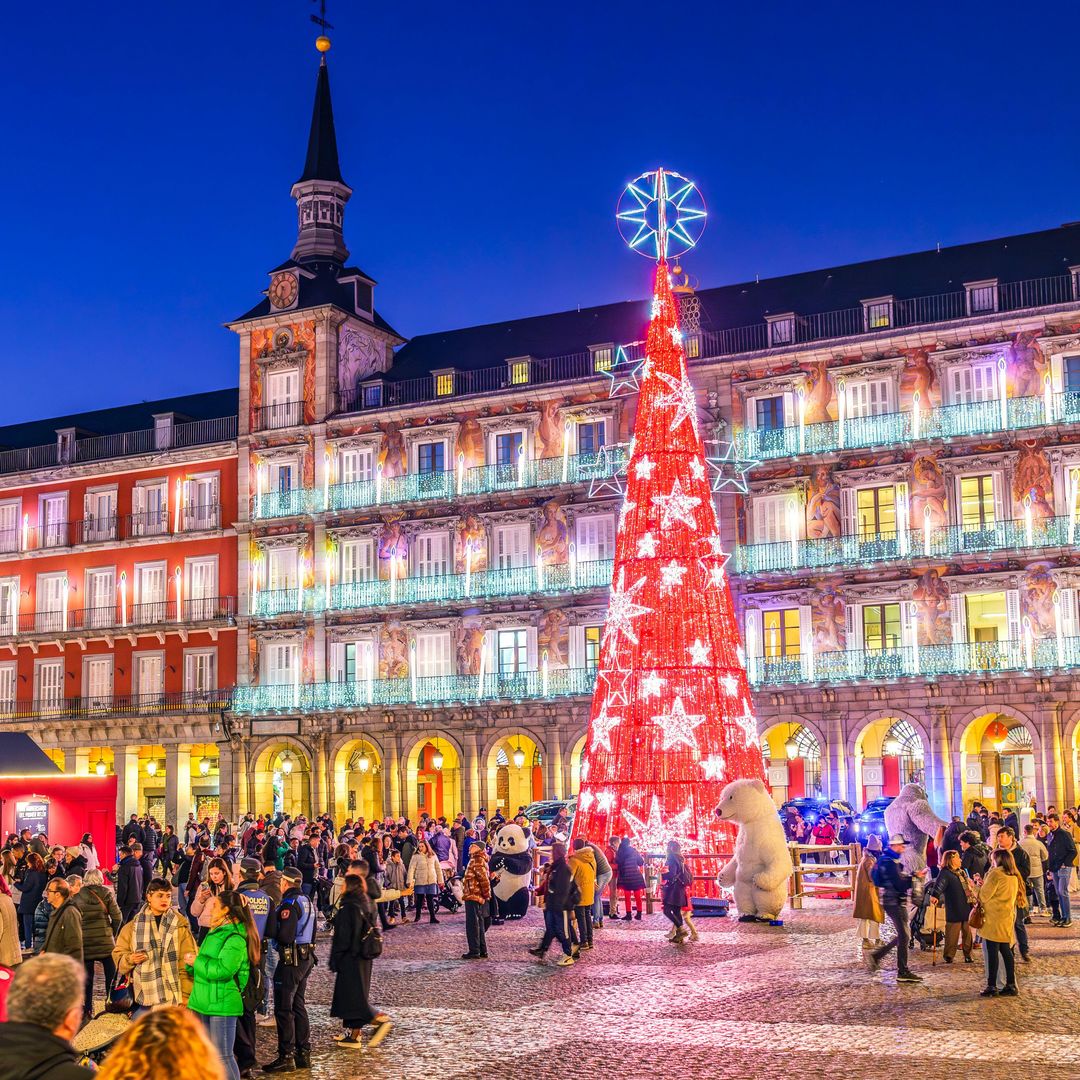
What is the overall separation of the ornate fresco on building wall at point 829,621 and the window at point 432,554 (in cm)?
1117

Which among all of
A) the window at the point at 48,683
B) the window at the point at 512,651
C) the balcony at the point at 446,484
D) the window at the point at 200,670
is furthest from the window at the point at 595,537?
the window at the point at 48,683

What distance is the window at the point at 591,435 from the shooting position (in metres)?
42.6

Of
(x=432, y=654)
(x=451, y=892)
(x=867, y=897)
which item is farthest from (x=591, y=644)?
(x=867, y=897)

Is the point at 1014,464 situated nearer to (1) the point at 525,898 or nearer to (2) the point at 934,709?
(2) the point at 934,709

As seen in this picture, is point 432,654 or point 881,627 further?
point 432,654

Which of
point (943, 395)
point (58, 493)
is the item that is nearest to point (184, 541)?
point (58, 493)

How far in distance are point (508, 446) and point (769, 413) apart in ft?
25.6

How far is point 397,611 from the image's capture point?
44.6 metres

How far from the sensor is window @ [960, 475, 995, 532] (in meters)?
37.6

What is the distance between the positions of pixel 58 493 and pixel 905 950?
138 feet

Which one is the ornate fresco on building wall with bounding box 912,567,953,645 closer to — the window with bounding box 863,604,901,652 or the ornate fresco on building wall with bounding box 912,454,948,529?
the window with bounding box 863,604,901,652

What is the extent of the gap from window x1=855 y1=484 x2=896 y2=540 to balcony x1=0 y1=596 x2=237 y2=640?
1954cm

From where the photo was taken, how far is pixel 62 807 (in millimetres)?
29250

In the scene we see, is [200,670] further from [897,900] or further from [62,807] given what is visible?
[897,900]
